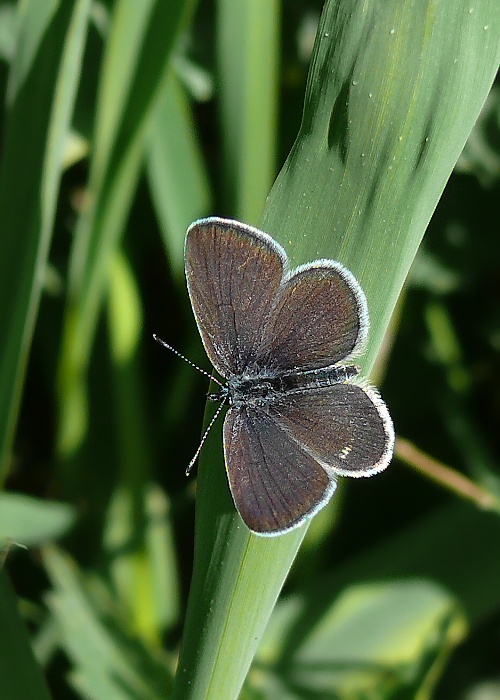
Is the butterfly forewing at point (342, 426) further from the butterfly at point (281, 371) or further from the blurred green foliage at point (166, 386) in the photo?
the blurred green foliage at point (166, 386)

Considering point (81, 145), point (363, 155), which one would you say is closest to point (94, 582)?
point (81, 145)

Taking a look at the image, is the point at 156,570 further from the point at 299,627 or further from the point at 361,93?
the point at 361,93

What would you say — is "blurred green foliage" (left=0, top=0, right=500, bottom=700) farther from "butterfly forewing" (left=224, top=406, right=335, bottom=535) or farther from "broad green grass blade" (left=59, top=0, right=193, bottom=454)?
"butterfly forewing" (left=224, top=406, right=335, bottom=535)

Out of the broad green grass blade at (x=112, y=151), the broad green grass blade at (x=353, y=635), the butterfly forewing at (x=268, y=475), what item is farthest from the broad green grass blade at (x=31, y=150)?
the broad green grass blade at (x=353, y=635)

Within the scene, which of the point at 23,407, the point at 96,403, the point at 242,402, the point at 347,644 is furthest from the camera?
the point at 23,407

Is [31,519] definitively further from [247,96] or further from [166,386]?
[247,96]

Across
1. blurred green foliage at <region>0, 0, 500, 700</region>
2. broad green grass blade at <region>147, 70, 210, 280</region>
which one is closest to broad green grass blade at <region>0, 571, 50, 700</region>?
blurred green foliage at <region>0, 0, 500, 700</region>
